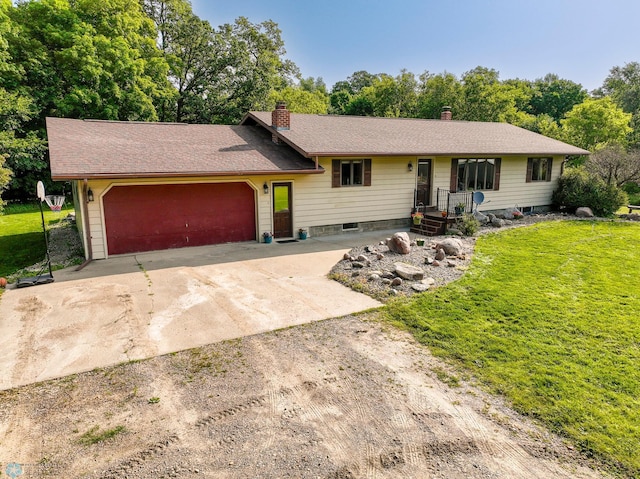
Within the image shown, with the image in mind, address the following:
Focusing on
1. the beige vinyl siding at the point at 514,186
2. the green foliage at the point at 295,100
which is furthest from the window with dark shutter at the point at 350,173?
the green foliage at the point at 295,100

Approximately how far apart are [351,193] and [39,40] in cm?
2066

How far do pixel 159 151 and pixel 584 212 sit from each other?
621 inches

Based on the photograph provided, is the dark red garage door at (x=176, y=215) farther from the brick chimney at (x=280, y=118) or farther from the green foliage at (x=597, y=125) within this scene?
the green foliage at (x=597, y=125)

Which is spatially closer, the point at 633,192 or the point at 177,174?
the point at 177,174

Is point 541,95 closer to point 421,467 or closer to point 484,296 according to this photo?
point 484,296

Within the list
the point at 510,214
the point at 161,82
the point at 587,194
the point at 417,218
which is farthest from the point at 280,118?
the point at 161,82

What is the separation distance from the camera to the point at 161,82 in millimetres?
25828

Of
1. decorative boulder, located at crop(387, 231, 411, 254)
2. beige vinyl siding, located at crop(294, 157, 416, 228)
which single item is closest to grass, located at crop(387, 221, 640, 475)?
decorative boulder, located at crop(387, 231, 411, 254)

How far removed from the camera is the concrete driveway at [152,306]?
5312mm

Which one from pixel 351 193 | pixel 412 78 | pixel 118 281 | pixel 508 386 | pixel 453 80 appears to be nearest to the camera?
pixel 508 386

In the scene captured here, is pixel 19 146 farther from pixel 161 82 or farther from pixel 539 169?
pixel 539 169

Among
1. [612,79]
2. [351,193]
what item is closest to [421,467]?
[351,193]

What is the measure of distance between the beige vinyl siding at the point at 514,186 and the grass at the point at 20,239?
1297 cm

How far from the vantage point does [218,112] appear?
94.9 feet
